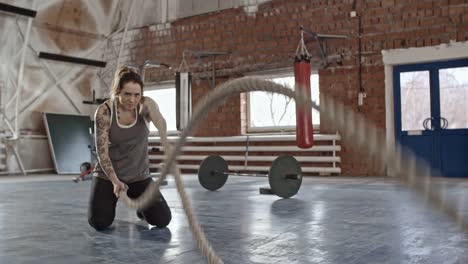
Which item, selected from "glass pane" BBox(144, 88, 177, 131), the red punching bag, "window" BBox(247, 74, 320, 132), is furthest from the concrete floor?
"glass pane" BBox(144, 88, 177, 131)

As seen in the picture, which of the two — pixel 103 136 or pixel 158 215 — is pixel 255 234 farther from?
pixel 103 136

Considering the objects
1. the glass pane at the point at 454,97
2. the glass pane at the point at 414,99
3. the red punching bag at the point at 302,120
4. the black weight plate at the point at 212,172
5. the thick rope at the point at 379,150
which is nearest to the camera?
the thick rope at the point at 379,150

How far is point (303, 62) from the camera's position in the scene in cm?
506

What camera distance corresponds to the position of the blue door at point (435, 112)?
21.8 ft

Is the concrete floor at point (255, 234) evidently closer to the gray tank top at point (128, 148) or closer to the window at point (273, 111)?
the gray tank top at point (128, 148)

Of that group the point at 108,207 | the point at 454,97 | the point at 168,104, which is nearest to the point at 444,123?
the point at 454,97

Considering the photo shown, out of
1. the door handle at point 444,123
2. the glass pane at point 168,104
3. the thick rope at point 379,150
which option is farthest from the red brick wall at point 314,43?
→ the thick rope at point 379,150

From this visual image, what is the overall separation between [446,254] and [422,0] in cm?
563

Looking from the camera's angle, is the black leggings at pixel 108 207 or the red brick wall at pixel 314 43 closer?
the black leggings at pixel 108 207

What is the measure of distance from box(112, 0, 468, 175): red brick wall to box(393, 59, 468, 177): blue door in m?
0.31

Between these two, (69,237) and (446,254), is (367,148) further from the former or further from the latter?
(69,237)

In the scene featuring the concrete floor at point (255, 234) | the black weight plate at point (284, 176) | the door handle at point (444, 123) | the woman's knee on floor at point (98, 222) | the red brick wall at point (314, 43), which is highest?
the red brick wall at point (314, 43)

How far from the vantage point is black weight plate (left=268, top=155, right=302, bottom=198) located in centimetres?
431

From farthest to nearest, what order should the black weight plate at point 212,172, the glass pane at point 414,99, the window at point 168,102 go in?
the window at point 168,102, the glass pane at point 414,99, the black weight plate at point 212,172
